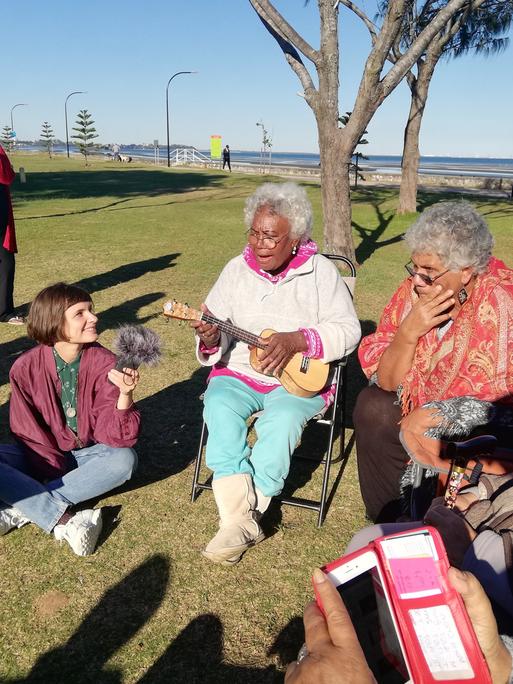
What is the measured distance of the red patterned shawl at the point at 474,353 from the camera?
2.71m

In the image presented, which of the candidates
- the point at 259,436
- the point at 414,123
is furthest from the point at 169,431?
the point at 414,123

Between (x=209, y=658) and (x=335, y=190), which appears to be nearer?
(x=209, y=658)

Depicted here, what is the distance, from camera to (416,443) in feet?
8.89

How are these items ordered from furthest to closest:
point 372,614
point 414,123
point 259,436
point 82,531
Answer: point 414,123
point 259,436
point 82,531
point 372,614

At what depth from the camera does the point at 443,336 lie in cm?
289

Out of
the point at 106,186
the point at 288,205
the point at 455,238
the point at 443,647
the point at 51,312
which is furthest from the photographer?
the point at 106,186

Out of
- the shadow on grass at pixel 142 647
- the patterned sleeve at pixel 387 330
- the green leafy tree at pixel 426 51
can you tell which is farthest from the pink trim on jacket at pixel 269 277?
the green leafy tree at pixel 426 51

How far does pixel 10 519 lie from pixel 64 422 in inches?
22.3

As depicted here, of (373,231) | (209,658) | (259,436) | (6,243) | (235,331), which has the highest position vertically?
(6,243)

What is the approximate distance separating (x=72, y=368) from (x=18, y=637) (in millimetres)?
1312

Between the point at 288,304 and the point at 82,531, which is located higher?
the point at 288,304

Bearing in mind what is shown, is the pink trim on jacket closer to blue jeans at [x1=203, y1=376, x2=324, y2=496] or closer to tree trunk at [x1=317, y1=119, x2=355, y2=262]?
blue jeans at [x1=203, y1=376, x2=324, y2=496]

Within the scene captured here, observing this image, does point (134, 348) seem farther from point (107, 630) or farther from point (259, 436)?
point (107, 630)

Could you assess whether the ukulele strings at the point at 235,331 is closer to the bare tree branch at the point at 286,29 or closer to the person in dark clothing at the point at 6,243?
the person in dark clothing at the point at 6,243
